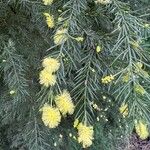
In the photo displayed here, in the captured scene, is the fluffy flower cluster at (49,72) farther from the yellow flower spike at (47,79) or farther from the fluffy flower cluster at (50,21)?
the fluffy flower cluster at (50,21)

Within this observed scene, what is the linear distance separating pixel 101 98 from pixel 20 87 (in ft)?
1.53

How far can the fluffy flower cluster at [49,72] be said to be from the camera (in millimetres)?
864

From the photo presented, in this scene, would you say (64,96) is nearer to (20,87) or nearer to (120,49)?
(120,49)

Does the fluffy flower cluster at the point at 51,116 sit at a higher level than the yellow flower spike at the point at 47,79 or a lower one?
lower

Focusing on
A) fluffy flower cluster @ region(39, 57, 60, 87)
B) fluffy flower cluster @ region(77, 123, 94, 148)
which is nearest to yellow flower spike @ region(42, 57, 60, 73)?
fluffy flower cluster @ region(39, 57, 60, 87)

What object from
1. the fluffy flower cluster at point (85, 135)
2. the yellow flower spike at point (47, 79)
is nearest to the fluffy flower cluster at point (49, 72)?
the yellow flower spike at point (47, 79)

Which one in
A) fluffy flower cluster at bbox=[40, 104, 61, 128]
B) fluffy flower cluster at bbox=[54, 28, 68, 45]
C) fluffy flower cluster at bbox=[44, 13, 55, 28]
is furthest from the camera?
fluffy flower cluster at bbox=[44, 13, 55, 28]

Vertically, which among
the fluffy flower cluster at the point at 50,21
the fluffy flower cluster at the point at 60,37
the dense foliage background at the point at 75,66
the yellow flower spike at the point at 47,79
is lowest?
the dense foliage background at the point at 75,66

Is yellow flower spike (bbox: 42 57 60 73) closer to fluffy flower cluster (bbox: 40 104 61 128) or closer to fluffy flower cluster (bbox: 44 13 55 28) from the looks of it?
fluffy flower cluster (bbox: 40 104 61 128)

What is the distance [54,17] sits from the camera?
3.67 feet

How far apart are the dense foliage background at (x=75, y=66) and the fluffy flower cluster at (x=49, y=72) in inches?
1.0

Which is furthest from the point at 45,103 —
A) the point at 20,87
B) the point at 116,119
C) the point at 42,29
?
the point at 116,119

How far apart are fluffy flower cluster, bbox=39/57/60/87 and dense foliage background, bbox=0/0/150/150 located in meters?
0.03

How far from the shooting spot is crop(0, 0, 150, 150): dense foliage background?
3.01 ft
